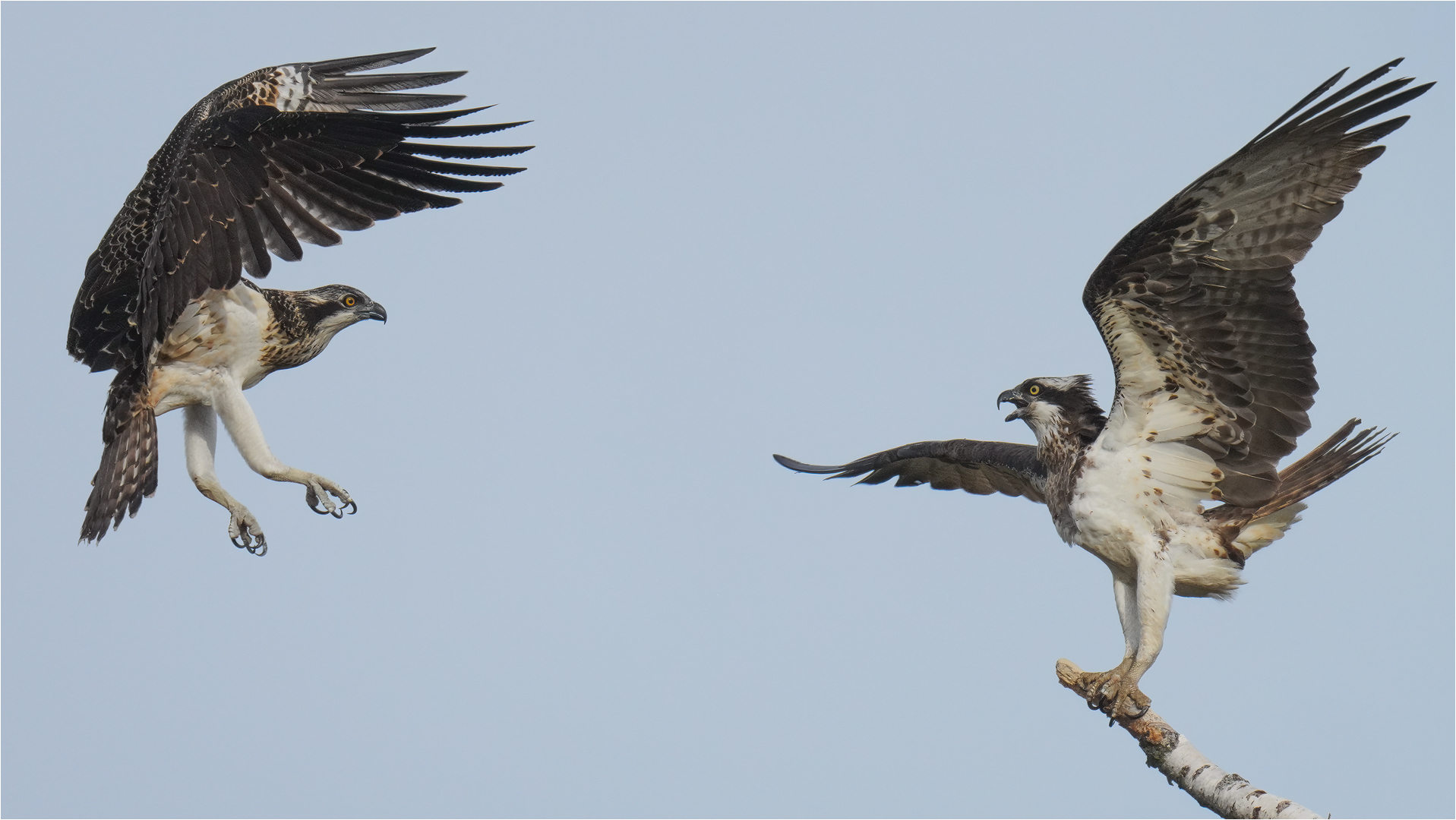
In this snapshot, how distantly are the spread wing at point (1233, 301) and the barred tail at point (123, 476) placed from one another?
5184 mm

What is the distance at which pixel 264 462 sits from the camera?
8414 mm

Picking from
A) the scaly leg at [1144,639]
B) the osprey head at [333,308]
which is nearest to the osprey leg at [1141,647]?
the scaly leg at [1144,639]

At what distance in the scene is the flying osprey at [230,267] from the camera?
8.02 metres

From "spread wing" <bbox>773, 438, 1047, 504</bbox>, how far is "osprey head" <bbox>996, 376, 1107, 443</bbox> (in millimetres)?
258

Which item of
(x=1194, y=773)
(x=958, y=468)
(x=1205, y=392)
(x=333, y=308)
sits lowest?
(x=1194, y=773)

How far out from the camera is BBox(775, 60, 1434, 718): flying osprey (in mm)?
7234

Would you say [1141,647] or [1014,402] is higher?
[1014,402]

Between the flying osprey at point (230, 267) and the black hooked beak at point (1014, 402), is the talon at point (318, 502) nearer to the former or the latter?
the flying osprey at point (230, 267)

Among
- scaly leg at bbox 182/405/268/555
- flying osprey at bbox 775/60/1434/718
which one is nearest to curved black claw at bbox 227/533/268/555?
scaly leg at bbox 182/405/268/555

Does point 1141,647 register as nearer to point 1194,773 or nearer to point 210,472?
point 1194,773

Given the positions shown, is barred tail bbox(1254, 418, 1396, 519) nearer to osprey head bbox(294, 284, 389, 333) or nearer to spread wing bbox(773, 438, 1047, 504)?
spread wing bbox(773, 438, 1047, 504)

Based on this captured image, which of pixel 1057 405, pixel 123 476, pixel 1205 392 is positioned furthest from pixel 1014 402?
pixel 123 476

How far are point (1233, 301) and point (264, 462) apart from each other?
5.35 meters

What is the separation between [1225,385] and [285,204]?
517 cm
